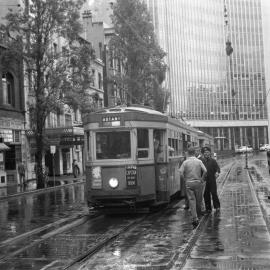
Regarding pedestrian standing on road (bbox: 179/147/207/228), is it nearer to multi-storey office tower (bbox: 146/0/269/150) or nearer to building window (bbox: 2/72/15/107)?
building window (bbox: 2/72/15/107)

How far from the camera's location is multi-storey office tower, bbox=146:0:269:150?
107375 millimetres

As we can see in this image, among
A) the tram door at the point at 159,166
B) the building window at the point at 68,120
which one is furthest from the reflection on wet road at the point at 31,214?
the building window at the point at 68,120

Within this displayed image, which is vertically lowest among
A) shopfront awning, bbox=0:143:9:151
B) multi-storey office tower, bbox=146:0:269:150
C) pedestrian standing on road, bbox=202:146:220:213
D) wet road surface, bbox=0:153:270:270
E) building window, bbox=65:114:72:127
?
wet road surface, bbox=0:153:270:270

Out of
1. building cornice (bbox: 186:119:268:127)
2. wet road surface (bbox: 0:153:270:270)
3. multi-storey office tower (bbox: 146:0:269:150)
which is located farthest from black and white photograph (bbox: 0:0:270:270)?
building cornice (bbox: 186:119:268:127)

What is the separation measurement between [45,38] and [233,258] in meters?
22.8

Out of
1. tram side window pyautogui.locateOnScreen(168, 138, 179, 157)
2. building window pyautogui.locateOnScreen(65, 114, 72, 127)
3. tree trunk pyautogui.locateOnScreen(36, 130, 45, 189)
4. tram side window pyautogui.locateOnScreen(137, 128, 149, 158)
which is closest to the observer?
tram side window pyautogui.locateOnScreen(137, 128, 149, 158)

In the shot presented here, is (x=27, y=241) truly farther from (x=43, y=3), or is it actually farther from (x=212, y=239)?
(x=43, y=3)

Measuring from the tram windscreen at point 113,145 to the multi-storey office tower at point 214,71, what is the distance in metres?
91.8

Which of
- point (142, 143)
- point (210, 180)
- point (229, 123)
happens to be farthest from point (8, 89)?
point (229, 123)

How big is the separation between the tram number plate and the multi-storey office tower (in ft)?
303

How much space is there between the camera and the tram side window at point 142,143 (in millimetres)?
14377

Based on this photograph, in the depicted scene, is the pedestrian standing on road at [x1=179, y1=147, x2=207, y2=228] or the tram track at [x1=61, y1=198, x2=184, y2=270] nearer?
the tram track at [x1=61, y1=198, x2=184, y2=270]

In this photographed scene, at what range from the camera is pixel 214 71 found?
11975cm

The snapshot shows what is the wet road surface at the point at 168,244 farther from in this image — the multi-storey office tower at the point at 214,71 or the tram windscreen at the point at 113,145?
the multi-storey office tower at the point at 214,71
